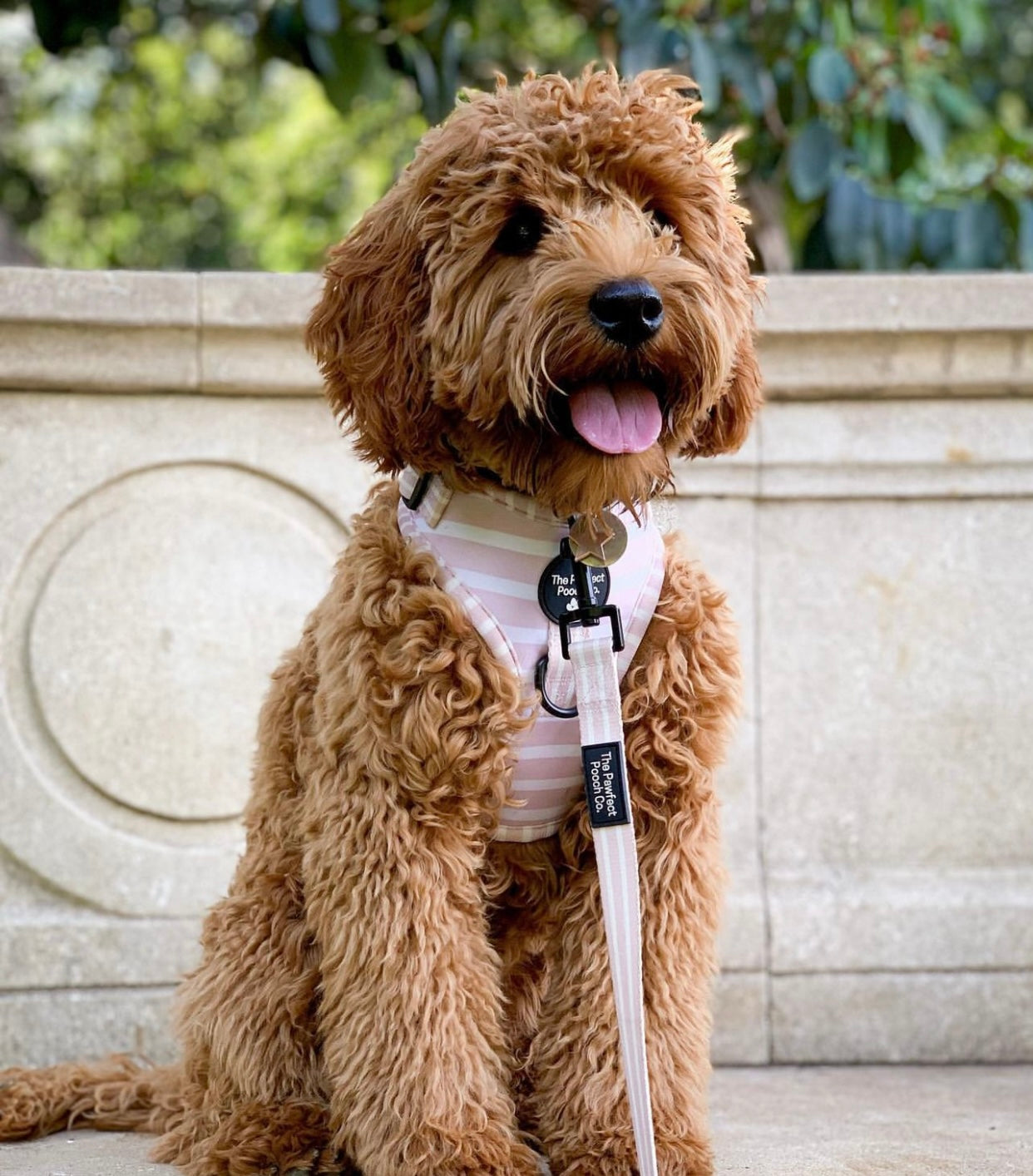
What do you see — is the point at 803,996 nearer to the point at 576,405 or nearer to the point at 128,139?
the point at 576,405

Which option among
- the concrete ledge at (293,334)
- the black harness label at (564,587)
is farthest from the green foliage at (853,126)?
the black harness label at (564,587)

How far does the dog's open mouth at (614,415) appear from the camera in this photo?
7.66 feet

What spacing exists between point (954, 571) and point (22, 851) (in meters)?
2.62

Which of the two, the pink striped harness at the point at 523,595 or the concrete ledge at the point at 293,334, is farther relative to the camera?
the concrete ledge at the point at 293,334

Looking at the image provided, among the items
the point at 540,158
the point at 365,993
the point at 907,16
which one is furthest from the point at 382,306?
the point at 907,16

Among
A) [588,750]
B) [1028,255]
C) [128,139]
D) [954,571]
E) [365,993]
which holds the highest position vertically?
[128,139]

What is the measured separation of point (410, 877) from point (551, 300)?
98 centimetres

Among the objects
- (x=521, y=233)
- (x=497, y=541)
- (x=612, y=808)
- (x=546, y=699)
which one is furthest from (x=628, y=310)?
(x=612, y=808)

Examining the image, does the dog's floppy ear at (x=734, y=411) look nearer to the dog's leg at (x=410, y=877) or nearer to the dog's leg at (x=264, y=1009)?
the dog's leg at (x=410, y=877)

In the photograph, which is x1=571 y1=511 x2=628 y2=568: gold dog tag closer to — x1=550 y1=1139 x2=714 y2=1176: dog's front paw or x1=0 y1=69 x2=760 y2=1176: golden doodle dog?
x1=0 y1=69 x2=760 y2=1176: golden doodle dog

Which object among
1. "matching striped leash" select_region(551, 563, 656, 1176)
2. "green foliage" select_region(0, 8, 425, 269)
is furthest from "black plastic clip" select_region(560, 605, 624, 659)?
"green foliage" select_region(0, 8, 425, 269)

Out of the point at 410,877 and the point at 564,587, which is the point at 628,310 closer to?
the point at 564,587

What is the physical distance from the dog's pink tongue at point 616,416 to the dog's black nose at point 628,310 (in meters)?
0.12

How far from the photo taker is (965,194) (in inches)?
222
